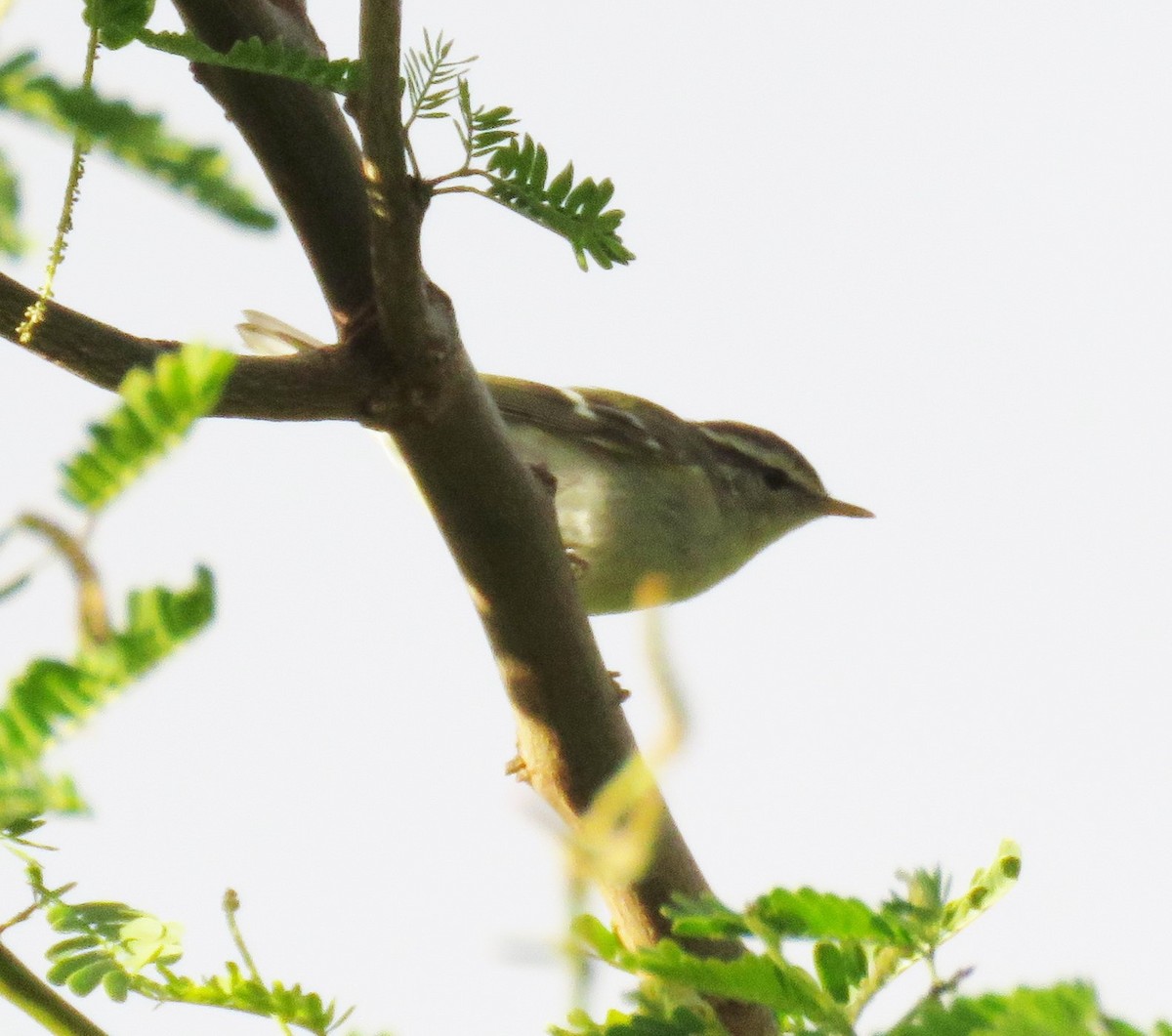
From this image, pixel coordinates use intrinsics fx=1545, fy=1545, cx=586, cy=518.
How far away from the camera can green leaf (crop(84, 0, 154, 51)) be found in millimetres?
1448

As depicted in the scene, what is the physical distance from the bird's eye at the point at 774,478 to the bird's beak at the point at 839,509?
0.29 metres

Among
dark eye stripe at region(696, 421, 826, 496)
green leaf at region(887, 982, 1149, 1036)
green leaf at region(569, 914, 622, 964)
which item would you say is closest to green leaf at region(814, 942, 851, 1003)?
green leaf at region(569, 914, 622, 964)

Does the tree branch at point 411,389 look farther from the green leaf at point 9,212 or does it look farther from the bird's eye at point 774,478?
the bird's eye at point 774,478

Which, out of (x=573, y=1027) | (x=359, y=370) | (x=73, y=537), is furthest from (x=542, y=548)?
(x=73, y=537)

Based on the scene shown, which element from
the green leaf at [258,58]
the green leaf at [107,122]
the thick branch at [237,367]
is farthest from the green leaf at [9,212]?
the thick branch at [237,367]

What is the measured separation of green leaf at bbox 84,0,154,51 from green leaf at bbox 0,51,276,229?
2.03 feet

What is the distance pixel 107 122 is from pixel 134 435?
0.71ft

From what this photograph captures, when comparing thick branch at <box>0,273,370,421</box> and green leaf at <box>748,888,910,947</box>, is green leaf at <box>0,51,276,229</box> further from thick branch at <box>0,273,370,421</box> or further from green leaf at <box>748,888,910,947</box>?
thick branch at <box>0,273,370,421</box>

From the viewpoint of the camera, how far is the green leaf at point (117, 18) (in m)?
1.45

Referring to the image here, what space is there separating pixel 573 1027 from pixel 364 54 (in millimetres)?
1228

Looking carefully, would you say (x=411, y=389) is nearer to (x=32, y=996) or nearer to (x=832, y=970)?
(x=832, y=970)

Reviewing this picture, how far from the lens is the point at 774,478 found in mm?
7629

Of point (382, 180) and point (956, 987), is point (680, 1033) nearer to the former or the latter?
point (956, 987)

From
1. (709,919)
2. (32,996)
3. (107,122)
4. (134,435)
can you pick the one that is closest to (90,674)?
(134,435)
